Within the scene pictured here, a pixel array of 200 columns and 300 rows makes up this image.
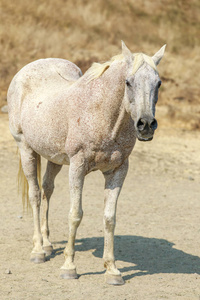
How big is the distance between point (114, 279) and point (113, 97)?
158cm

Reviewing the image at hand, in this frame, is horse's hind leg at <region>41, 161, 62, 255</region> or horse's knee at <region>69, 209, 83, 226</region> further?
horse's hind leg at <region>41, 161, 62, 255</region>

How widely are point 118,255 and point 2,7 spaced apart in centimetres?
1008

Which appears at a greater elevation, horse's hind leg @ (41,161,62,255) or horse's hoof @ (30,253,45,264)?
horse's hind leg @ (41,161,62,255)

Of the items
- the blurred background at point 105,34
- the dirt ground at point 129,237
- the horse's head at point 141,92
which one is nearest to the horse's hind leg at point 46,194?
the dirt ground at point 129,237

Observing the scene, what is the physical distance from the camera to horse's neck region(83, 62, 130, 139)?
4.06 meters

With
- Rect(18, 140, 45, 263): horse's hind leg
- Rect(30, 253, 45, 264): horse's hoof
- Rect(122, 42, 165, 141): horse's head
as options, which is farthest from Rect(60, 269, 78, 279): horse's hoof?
Rect(122, 42, 165, 141): horse's head

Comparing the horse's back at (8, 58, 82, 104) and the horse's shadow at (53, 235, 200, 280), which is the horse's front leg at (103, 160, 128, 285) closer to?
the horse's shadow at (53, 235, 200, 280)

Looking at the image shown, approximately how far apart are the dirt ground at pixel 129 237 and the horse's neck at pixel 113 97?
1.35 metres

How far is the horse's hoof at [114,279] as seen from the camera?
429 centimetres

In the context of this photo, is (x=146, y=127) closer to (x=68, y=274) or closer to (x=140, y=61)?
(x=140, y=61)

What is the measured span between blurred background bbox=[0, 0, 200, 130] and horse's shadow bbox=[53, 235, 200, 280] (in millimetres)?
7699

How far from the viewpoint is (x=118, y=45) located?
13898 mm

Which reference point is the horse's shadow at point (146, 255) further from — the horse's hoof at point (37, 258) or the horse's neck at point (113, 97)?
the horse's neck at point (113, 97)

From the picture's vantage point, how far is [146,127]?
12.0 ft
